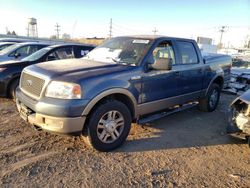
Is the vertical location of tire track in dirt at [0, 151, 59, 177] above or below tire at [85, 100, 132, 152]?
below

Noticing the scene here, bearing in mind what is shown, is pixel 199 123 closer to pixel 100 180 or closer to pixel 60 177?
pixel 100 180

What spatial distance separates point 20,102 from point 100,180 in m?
1.92

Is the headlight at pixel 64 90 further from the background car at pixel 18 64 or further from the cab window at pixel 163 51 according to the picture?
the background car at pixel 18 64

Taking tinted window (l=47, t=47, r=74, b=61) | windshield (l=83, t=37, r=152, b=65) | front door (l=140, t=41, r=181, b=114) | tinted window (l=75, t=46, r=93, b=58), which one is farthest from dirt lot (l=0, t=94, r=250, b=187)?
tinted window (l=75, t=46, r=93, b=58)

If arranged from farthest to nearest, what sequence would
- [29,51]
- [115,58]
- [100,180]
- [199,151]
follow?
[29,51]
[115,58]
[199,151]
[100,180]

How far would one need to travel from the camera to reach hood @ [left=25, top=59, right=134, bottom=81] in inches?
140

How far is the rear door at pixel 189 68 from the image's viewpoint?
5141 mm

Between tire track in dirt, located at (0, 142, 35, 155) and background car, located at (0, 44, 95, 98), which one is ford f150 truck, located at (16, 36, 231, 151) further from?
background car, located at (0, 44, 95, 98)

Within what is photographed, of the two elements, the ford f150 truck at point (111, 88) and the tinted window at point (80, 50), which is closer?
the ford f150 truck at point (111, 88)

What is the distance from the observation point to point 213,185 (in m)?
3.21

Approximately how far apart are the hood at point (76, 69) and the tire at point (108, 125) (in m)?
0.51

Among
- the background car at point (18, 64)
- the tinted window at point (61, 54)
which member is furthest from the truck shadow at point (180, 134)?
the tinted window at point (61, 54)

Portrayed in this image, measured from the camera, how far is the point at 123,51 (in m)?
4.58

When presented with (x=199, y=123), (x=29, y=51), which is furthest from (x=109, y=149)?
(x=29, y=51)
